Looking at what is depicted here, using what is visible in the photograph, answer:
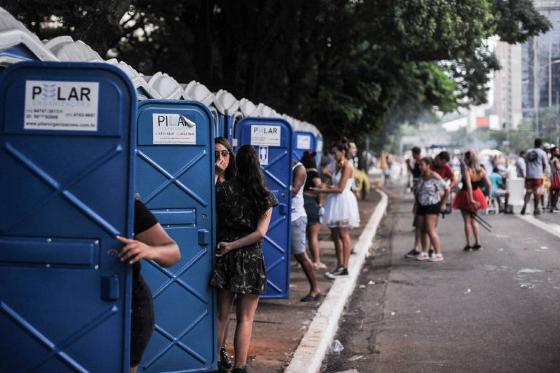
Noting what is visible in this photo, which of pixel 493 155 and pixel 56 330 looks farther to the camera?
pixel 493 155

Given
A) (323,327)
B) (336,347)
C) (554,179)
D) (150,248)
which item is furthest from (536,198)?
(150,248)

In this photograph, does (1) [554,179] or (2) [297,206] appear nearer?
(2) [297,206]

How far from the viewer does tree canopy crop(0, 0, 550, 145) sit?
21.2m

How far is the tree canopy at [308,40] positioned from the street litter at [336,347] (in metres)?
8.45

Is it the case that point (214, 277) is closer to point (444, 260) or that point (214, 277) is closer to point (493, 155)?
point (444, 260)

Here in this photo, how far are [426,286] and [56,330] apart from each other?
822 cm

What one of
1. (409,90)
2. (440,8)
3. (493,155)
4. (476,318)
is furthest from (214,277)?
(409,90)

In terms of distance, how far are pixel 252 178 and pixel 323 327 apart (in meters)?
2.82

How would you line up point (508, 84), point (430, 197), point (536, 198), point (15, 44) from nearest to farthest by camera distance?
1. point (15, 44)
2. point (430, 197)
3. point (536, 198)
4. point (508, 84)

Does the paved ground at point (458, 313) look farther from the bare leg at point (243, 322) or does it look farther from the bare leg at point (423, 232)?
the bare leg at point (243, 322)

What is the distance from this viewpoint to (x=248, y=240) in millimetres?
6371

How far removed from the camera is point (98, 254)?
14.5 feet

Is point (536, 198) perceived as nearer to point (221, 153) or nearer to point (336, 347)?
point (336, 347)

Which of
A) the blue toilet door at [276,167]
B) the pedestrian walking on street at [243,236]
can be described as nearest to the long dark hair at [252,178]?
the pedestrian walking on street at [243,236]
